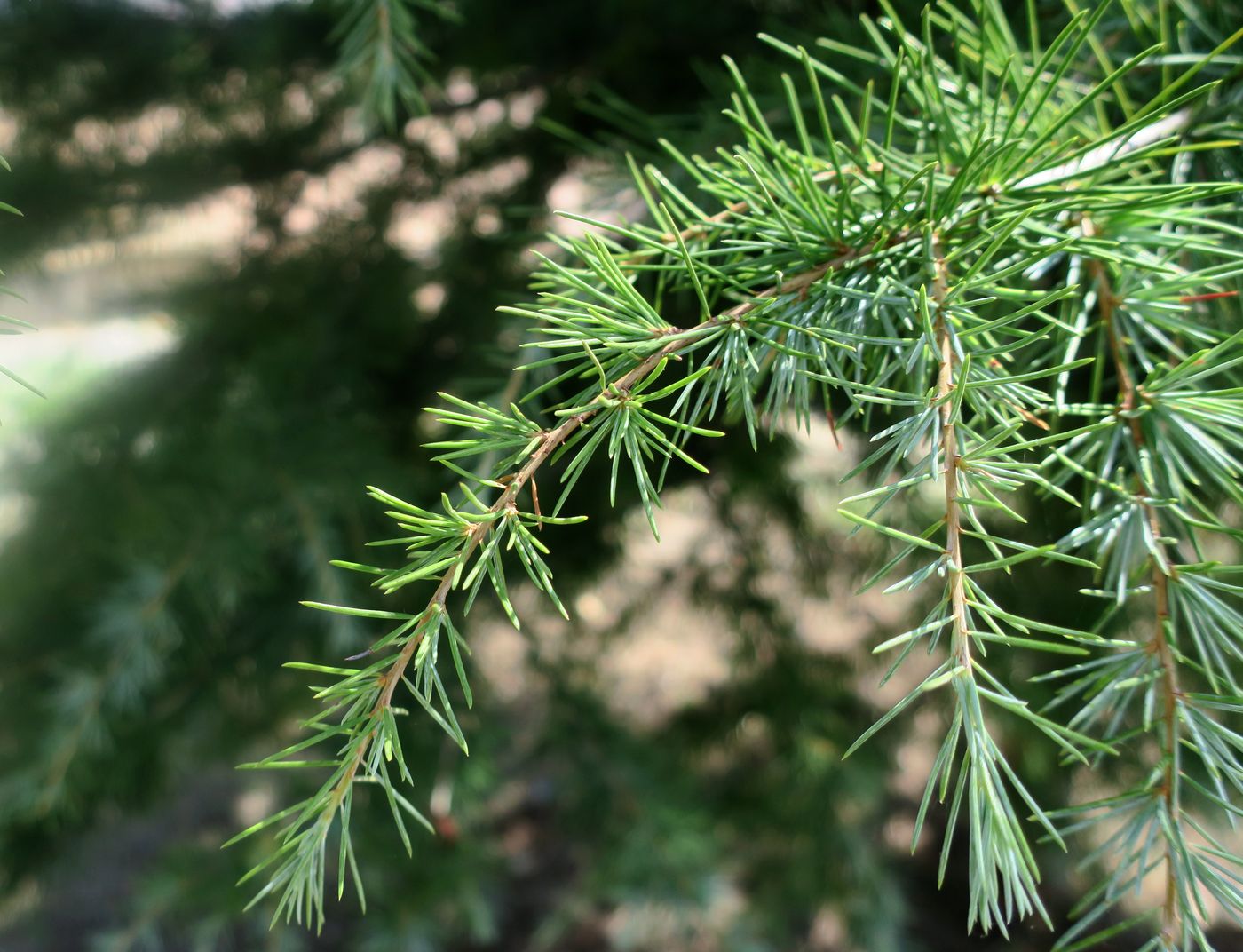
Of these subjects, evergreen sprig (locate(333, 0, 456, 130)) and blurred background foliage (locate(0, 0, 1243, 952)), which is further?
blurred background foliage (locate(0, 0, 1243, 952))

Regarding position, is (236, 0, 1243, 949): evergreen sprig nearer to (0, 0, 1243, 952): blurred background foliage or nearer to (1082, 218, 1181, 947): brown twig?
(1082, 218, 1181, 947): brown twig

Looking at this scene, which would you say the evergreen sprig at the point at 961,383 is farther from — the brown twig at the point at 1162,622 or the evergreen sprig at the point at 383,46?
the evergreen sprig at the point at 383,46

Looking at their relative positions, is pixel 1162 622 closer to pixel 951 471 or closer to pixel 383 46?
pixel 951 471

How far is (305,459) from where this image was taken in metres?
0.73

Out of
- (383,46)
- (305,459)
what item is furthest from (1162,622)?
(305,459)

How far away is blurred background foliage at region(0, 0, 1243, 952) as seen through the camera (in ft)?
2.44

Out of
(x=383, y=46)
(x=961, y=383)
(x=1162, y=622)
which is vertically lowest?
(x=1162, y=622)

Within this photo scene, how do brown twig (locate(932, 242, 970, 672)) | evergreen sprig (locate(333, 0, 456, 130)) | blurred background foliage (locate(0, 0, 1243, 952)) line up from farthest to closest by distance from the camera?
blurred background foliage (locate(0, 0, 1243, 952)), evergreen sprig (locate(333, 0, 456, 130)), brown twig (locate(932, 242, 970, 672))

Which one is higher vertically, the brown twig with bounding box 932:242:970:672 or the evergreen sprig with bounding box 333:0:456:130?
the evergreen sprig with bounding box 333:0:456:130

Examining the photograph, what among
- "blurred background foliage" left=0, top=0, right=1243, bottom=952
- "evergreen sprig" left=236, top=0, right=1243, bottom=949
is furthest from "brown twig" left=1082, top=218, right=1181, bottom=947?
"blurred background foliage" left=0, top=0, right=1243, bottom=952

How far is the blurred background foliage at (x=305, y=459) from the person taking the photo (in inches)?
29.2

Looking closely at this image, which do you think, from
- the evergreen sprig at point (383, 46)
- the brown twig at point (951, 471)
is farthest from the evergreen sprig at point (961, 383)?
the evergreen sprig at point (383, 46)

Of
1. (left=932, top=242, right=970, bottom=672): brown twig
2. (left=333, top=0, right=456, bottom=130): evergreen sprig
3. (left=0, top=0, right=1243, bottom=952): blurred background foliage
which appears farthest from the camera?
(left=0, top=0, right=1243, bottom=952): blurred background foliage

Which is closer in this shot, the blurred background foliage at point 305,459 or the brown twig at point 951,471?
the brown twig at point 951,471
